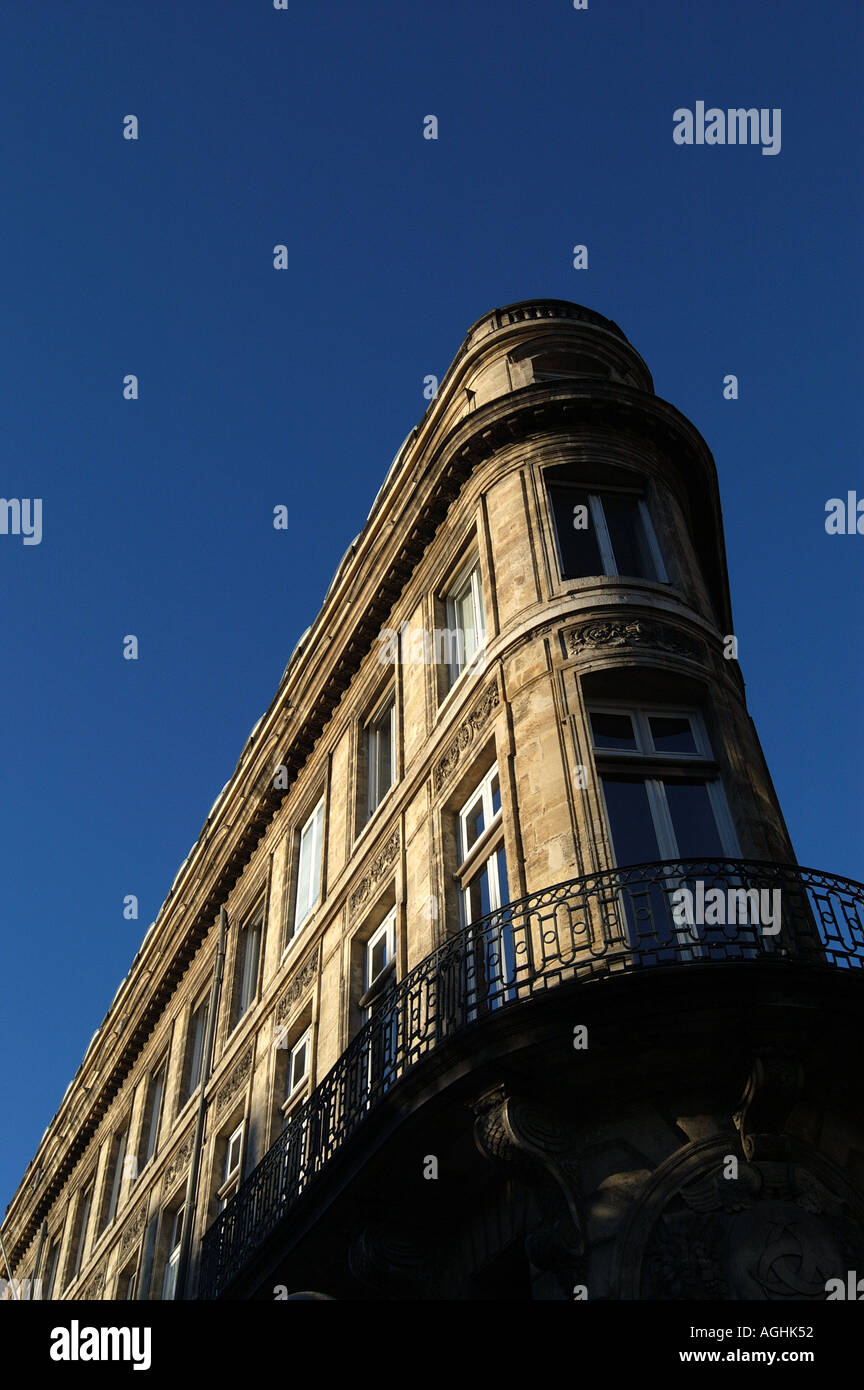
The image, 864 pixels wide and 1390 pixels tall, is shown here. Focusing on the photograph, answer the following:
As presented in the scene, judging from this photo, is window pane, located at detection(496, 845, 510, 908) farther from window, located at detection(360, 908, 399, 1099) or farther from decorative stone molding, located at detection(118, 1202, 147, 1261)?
decorative stone molding, located at detection(118, 1202, 147, 1261)

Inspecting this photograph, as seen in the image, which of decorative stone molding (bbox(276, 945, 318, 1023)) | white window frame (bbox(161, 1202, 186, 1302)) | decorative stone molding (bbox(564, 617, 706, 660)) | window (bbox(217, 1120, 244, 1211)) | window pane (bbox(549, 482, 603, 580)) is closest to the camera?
decorative stone molding (bbox(564, 617, 706, 660))

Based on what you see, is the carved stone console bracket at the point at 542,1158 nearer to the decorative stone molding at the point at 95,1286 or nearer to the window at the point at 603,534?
the window at the point at 603,534

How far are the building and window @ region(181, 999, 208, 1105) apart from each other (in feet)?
0.33

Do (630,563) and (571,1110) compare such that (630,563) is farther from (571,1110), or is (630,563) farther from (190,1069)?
(190,1069)

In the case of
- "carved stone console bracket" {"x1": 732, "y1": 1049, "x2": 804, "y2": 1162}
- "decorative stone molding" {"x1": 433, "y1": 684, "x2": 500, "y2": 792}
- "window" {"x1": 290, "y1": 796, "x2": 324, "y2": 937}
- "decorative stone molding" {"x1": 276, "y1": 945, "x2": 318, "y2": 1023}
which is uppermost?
"window" {"x1": 290, "y1": 796, "x2": 324, "y2": 937}

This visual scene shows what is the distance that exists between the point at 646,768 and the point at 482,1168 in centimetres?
428

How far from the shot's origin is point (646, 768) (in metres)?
13.0

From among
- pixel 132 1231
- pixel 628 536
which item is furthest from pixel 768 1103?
pixel 132 1231

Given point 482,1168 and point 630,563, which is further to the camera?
point 630,563

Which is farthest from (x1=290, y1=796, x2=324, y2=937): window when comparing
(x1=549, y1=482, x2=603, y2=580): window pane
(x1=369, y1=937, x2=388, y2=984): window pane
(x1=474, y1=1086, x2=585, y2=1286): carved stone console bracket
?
Result: (x1=474, y1=1086, x2=585, y2=1286): carved stone console bracket

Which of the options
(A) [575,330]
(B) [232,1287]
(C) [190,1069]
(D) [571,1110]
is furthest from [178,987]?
(D) [571,1110]

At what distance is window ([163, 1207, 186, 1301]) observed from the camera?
60.1 ft

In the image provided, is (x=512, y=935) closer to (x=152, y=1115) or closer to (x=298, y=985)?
(x=298, y=985)
